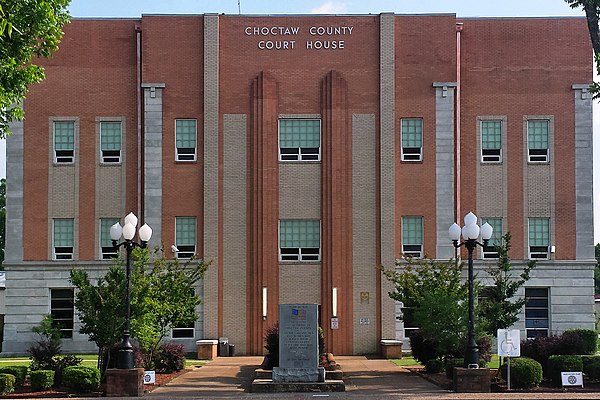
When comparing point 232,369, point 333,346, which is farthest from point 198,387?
point 333,346

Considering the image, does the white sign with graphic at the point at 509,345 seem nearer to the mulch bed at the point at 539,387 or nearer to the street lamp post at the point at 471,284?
the street lamp post at the point at 471,284

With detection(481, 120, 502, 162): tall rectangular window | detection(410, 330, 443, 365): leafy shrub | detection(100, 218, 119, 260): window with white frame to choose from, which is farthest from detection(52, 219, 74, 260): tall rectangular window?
detection(481, 120, 502, 162): tall rectangular window

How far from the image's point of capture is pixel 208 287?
4441 cm

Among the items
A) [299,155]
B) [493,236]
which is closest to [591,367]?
[493,236]

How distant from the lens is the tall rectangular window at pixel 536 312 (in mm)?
45088

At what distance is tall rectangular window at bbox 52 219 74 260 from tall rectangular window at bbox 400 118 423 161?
15.3 meters

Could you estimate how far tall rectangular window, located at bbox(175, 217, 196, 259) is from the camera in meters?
44.9

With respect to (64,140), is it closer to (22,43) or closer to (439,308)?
(22,43)

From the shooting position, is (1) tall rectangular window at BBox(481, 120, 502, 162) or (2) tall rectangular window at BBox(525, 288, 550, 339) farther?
(1) tall rectangular window at BBox(481, 120, 502, 162)

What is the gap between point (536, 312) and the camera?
45250 millimetres

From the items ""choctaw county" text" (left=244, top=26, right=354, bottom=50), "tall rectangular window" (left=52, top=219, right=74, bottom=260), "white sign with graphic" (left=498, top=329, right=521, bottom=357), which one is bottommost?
"white sign with graphic" (left=498, top=329, right=521, bottom=357)

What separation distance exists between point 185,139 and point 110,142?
3374 mm

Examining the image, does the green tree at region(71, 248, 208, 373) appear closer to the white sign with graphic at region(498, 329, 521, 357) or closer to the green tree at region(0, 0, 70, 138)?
the green tree at region(0, 0, 70, 138)

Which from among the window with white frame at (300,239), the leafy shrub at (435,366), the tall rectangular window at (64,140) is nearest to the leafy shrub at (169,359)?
the leafy shrub at (435,366)
